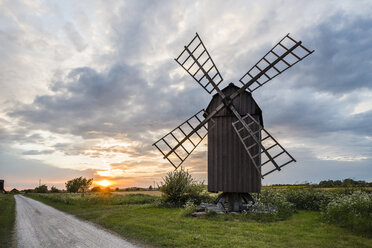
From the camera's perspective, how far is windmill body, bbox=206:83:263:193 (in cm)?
1630

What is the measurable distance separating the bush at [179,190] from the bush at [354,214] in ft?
36.8

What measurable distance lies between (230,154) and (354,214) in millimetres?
7244

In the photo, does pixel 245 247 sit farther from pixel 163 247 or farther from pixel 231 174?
pixel 231 174

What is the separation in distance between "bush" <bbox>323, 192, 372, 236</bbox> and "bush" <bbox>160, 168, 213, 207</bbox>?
11.2 meters

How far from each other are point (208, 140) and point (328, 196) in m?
9.29

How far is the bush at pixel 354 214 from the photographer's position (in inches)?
417

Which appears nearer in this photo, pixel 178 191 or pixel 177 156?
pixel 177 156

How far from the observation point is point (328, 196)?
18812 millimetres

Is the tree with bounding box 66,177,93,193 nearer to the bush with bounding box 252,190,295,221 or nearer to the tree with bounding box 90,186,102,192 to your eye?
the tree with bounding box 90,186,102,192

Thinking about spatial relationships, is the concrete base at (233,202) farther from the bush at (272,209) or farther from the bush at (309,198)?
the bush at (309,198)

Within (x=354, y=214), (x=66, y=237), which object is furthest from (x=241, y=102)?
(x=66, y=237)

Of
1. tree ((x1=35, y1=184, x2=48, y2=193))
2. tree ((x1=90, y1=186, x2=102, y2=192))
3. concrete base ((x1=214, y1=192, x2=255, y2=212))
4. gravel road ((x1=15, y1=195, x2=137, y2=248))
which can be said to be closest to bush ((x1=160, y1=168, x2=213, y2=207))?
concrete base ((x1=214, y1=192, x2=255, y2=212))

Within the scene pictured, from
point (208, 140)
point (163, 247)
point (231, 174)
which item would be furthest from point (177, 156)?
point (163, 247)

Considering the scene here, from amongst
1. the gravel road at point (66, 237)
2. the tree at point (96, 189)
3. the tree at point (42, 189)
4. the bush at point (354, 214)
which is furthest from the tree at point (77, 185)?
the bush at point (354, 214)
